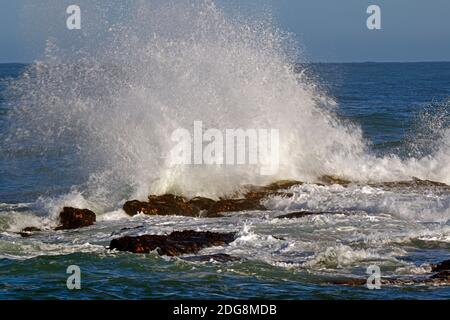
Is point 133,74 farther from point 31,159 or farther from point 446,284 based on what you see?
point 446,284

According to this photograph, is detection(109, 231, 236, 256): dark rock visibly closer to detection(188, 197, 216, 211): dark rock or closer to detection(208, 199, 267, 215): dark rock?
detection(208, 199, 267, 215): dark rock

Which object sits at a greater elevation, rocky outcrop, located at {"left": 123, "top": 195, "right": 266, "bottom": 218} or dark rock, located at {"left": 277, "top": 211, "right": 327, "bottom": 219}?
rocky outcrop, located at {"left": 123, "top": 195, "right": 266, "bottom": 218}

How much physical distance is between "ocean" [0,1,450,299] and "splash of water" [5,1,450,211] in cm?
3

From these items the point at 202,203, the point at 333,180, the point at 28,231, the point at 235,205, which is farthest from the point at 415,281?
the point at 333,180

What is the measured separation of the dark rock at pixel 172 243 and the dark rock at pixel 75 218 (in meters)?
2.52

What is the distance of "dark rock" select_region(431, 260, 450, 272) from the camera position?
1148cm

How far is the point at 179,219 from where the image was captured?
51.1 feet

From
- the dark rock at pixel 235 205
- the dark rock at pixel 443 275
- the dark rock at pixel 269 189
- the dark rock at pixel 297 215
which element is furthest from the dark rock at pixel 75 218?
the dark rock at pixel 443 275

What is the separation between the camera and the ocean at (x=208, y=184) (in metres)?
11.2

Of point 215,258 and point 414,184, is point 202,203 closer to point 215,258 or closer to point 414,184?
point 215,258

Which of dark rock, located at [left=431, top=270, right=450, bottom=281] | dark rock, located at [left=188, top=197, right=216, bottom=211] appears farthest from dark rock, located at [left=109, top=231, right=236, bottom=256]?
dark rock, located at [left=431, top=270, right=450, bottom=281]

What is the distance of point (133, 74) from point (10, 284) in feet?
32.5

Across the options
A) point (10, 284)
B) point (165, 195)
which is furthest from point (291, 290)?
point (165, 195)

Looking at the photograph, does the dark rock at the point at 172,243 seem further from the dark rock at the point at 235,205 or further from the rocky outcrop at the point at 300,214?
the dark rock at the point at 235,205
